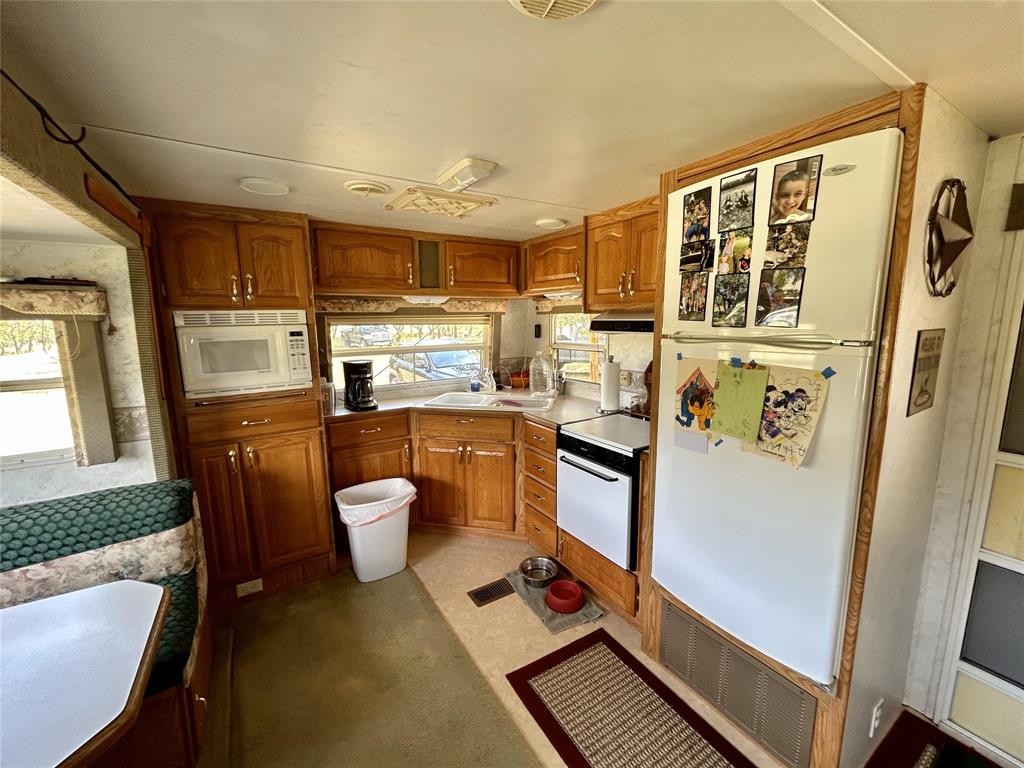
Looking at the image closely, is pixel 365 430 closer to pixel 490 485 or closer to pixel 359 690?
pixel 490 485

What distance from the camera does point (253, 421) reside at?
7.73 ft

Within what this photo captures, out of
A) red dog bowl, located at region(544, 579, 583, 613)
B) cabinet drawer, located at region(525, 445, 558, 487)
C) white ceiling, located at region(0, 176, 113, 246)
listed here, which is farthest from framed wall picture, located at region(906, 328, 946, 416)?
white ceiling, located at region(0, 176, 113, 246)

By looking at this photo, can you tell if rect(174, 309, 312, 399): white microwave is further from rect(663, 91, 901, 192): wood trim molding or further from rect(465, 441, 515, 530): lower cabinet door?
rect(663, 91, 901, 192): wood trim molding

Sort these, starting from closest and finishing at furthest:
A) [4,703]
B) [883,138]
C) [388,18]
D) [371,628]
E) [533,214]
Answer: [388,18]
[4,703]
[883,138]
[371,628]
[533,214]

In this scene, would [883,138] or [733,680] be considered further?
[733,680]

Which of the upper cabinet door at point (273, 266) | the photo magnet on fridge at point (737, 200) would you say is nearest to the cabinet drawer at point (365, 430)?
the upper cabinet door at point (273, 266)

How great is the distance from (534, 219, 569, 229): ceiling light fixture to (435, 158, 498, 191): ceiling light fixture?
2.63 ft

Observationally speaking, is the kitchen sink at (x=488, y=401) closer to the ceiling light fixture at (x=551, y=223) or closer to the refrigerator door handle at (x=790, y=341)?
the ceiling light fixture at (x=551, y=223)

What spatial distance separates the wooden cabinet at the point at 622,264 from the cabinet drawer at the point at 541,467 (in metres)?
0.97

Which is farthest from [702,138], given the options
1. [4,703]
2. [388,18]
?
[4,703]

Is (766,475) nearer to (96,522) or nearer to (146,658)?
(146,658)

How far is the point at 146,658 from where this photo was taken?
1.13m

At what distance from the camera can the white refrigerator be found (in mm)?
1177

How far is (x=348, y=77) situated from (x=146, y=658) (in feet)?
5.17
